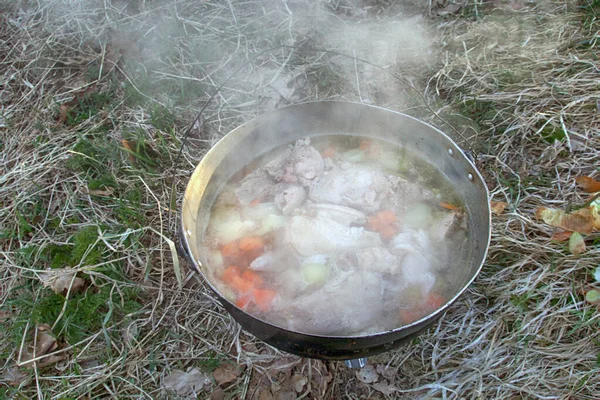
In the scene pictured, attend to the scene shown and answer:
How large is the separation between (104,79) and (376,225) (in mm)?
3030

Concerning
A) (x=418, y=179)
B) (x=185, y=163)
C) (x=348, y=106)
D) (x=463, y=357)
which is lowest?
(x=463, y=357)

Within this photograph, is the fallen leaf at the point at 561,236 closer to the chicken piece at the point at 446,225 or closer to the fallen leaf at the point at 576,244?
the fallen leaf at the point at 576,244

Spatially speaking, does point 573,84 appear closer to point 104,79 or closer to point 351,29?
point 351,29

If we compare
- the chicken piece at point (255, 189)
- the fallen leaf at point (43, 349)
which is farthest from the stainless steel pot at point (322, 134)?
the fallen leaf at point (43, 349)

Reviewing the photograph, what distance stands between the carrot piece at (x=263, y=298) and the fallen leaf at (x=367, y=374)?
0.70m

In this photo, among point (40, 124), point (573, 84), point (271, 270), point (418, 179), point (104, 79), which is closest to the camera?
point (271, 270)

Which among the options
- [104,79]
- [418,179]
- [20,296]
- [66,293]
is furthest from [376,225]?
[104,79]

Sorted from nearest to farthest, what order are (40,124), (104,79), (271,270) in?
(271,270) → (40,124) → (104,79)

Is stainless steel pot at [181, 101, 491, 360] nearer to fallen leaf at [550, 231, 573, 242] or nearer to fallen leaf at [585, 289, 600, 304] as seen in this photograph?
fallen leaf at [550, 231, 573, 242]

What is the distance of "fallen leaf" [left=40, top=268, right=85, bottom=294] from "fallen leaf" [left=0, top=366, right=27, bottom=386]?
51cm

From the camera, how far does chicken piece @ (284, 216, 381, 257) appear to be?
8.27 feet

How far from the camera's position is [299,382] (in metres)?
2.59

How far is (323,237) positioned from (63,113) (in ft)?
9.22

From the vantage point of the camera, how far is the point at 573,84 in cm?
350
